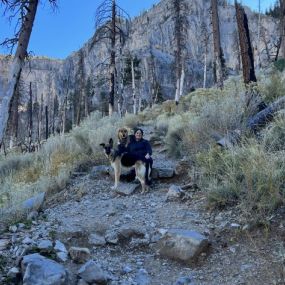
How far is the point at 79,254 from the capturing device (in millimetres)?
6105

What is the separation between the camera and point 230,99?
11.0 meters

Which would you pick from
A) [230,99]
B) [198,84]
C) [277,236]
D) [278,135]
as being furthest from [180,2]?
[198,84]

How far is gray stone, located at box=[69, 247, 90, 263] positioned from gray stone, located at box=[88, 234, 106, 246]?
60 cm

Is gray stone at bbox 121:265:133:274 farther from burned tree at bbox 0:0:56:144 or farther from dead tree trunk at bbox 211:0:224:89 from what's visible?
dead tree trunk at bbox 211:0:224:89

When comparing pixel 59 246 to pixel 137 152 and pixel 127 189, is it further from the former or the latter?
pixel 137 152

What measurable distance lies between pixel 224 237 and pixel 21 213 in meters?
3.55

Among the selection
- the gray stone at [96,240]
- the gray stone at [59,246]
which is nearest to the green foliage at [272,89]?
the gray stone at [96,240]

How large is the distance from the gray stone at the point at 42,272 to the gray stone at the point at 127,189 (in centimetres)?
415

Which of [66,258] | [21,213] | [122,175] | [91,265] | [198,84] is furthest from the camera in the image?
[198,84]

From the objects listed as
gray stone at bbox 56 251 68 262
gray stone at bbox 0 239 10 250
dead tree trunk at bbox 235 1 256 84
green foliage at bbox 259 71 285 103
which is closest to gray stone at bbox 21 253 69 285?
gray stone at bbox 56 251 68 262

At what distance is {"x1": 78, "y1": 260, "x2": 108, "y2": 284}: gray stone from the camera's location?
5.45 metres

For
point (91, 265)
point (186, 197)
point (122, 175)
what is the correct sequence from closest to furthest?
point (91, 265) → point (186, 197) → point (122, 175)

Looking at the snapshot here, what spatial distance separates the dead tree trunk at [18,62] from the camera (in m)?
10.5

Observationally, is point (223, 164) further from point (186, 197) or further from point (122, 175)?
point (122, 175)
